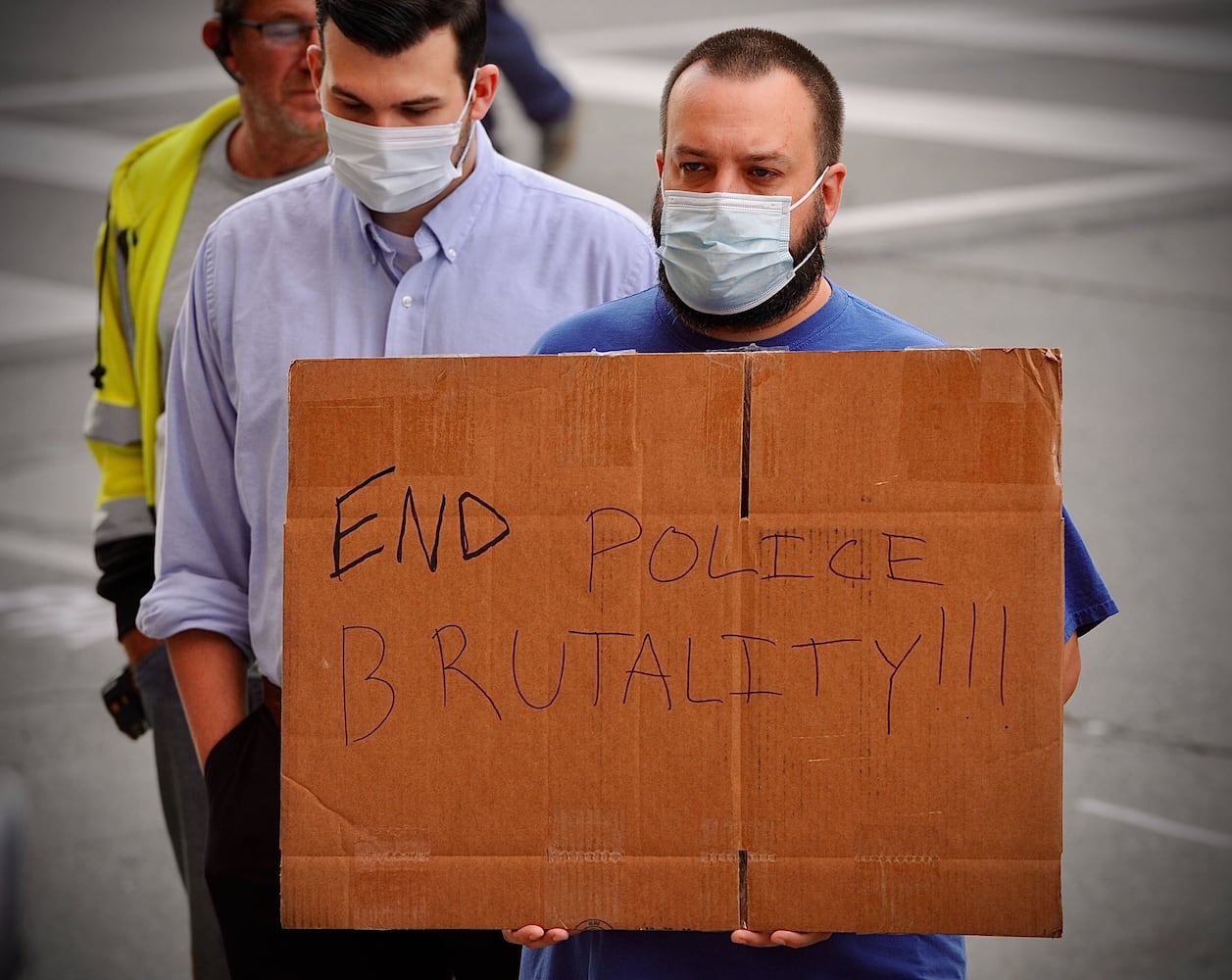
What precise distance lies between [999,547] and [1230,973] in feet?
8.91

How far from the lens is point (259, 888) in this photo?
2.64 m

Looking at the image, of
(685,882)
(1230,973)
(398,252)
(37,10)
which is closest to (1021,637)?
(685,882)

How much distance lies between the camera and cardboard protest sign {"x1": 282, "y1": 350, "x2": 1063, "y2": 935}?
202 cm

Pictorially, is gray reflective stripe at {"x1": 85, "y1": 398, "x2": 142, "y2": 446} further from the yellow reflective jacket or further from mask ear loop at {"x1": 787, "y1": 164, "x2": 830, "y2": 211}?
mask ear loop at {"x1": 787, "y1": 164, "x2": 830, "y2": 211}

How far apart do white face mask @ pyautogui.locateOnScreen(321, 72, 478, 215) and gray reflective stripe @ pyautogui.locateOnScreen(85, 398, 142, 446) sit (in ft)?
2.91

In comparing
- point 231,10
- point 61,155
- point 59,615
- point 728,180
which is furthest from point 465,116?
point 61,155

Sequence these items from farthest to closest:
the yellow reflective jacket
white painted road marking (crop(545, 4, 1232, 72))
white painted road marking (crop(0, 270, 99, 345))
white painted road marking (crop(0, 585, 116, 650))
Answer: white painted road marking (crop(545, 4, 1232, 72)) → white painted road marking (crop(0, 270, 99, 345)) → white painted road marking (crop(0, 585, 116, 650)) → the yellow reflective jacket

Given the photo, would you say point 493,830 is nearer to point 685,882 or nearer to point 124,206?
point 685,882

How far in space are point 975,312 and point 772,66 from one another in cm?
592

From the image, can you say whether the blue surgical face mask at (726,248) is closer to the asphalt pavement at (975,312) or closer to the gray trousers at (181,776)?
the asphalt pavement at (975,312)

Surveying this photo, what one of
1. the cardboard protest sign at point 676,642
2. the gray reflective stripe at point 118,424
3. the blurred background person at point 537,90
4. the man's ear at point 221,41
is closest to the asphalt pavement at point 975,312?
the blurred background person at point 537,90

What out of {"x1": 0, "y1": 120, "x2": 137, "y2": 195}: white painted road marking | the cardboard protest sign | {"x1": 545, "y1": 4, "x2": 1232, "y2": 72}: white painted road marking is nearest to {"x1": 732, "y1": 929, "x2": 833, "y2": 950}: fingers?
the cardboard protest sign

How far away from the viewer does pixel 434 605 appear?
6.81 feet

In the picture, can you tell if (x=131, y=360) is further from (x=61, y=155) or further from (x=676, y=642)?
(x=61, y=155)
